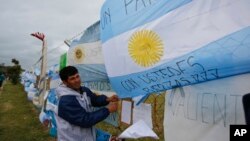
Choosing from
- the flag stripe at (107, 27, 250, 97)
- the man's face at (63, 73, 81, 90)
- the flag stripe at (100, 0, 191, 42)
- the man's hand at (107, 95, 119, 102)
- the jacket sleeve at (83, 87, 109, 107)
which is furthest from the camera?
the jacket sleeve at (83, 87, 109, 107)

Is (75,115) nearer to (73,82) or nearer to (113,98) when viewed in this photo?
(73,82)

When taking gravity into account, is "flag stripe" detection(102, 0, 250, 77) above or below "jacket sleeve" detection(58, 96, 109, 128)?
above

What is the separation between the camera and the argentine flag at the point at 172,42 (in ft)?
6.72

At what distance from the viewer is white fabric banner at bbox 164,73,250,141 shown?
216 cm

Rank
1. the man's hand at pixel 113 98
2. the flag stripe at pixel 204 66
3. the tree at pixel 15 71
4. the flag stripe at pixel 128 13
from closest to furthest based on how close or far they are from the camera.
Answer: the flag stripe at pixel 204 66
the flag stripe at pixel 128 13
the man's hand at pixel 113 98
the tree at pixel 15 71

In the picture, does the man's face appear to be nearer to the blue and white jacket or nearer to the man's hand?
the blue and white jacket

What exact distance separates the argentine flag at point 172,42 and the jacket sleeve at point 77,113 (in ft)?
1.12

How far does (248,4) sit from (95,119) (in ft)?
6.48

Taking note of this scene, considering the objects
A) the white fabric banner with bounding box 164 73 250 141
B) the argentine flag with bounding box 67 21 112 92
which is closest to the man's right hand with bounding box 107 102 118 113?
the argentine flag with bounding box 67 21 112 92

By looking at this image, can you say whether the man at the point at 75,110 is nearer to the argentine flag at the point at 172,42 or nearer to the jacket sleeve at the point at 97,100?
the jacket sleeve at the point at 97,100

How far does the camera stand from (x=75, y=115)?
336 cm

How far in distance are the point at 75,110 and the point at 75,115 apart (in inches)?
2.1

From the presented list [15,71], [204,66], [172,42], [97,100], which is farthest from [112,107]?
[15,71]

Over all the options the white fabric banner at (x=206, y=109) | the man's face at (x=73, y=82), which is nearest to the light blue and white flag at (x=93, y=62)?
the man's face at (x=73, y=82)
